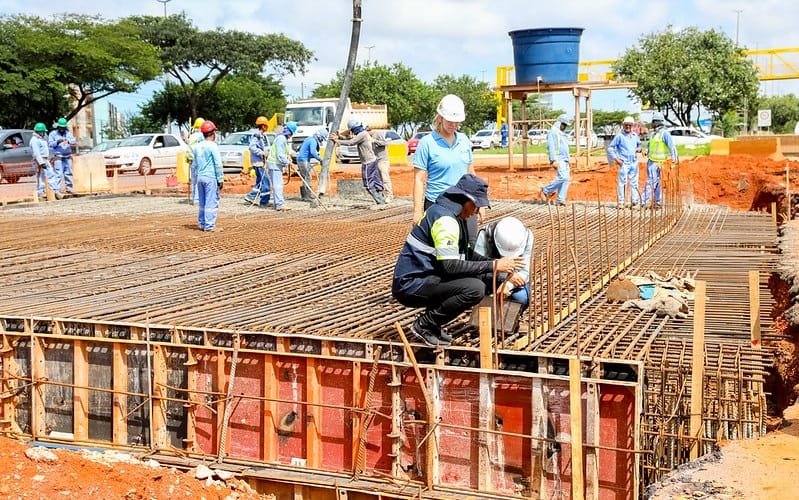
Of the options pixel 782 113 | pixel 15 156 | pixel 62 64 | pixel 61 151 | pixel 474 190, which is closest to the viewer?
pixel 474 190

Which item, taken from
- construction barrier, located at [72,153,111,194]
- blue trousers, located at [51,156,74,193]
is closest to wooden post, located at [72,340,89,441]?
blue trousers, located at [51,156,74,193]

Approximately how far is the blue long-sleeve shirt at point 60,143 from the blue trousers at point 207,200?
6230 mm

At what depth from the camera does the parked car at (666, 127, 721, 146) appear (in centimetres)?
3195

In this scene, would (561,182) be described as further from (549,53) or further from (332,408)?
(332,408)

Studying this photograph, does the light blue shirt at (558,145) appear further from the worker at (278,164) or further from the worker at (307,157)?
the worker at (278,164)

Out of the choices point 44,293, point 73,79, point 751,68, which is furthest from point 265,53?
point 44,293

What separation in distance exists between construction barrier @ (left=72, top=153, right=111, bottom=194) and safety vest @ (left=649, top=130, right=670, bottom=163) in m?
10.9

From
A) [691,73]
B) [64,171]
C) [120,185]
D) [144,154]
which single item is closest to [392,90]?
[691,73]

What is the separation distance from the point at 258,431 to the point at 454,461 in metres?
1.29

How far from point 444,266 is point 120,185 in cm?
1844

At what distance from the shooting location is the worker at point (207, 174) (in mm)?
11016

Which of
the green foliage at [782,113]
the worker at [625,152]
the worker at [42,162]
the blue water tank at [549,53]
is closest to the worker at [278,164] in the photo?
the worker at [42,162]

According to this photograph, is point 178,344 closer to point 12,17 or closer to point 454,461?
point 454,461

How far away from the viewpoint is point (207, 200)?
36.7 ft
